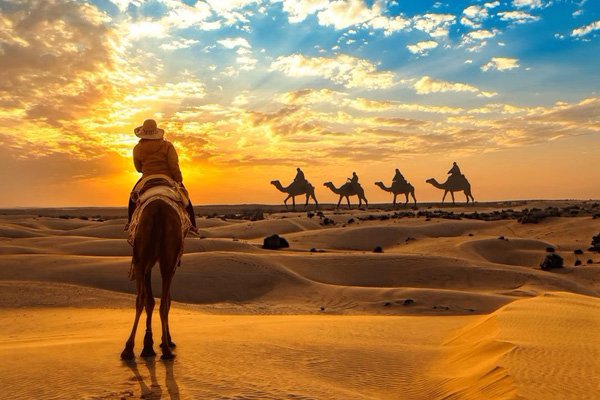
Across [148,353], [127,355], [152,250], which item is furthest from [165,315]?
[152,250]

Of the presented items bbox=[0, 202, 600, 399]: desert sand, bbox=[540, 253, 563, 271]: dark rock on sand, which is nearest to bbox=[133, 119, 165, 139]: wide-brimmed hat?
bbox=[0, 202, 600, 399]: desert sand

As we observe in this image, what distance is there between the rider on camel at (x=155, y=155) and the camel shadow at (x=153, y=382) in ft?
7.00

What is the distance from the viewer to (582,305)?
9.70 metres

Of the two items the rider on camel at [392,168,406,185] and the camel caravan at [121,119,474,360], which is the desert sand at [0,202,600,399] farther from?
the rider on camel at [392,168,406,185]

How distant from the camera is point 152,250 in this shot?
6.09 metres

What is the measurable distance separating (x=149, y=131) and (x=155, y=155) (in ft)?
1.19

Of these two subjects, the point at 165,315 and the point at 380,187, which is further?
the point at 380,187

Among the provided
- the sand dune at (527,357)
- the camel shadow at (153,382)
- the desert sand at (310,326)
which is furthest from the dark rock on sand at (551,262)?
the camel shadow at (153,382)

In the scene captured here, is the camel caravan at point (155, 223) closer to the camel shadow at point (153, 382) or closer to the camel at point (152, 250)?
the camel at point (152, 250)

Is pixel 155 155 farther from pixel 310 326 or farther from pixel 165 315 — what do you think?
pixel 310 326

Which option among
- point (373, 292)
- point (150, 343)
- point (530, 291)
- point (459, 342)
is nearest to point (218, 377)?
point (150, 343)

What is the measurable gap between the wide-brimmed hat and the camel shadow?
10.1ft

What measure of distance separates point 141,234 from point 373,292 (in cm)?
1057

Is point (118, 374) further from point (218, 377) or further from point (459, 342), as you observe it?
point (459, 342)
